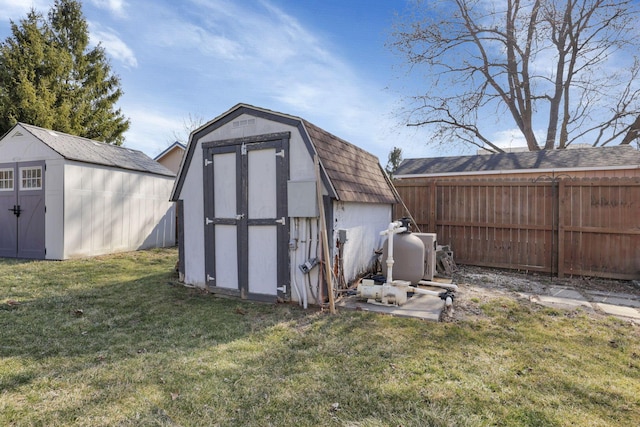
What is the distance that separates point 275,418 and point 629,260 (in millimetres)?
7173

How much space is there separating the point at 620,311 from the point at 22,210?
1301 centimetres

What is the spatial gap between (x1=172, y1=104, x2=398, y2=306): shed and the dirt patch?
181 centimetres

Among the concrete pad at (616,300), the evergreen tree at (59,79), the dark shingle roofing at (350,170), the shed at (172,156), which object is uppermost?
the evergreen tree at (59,79)

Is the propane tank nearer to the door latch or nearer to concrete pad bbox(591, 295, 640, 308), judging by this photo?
concrete pad bbox(591, 295, 640, 308)

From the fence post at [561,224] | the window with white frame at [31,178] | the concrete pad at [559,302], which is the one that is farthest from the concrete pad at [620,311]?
the window with white frame at [31,178]

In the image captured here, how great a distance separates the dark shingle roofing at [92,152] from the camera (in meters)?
8.62

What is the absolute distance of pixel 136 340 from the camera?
3.40 metres

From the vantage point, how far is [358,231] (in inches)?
217

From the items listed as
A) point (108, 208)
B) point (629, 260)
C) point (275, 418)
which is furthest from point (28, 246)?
point (629, 260)

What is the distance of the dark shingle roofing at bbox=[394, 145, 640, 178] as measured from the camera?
11216mm

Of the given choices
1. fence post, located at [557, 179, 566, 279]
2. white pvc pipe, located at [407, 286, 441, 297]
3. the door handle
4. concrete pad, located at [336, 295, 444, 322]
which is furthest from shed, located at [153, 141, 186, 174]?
fence post, located at [557, 179, 566, 279]

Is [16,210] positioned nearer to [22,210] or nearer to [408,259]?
[22,210]

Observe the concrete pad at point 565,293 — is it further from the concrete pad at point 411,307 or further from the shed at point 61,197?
the shed at point 61,197

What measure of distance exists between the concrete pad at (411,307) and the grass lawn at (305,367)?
189 millimetres
